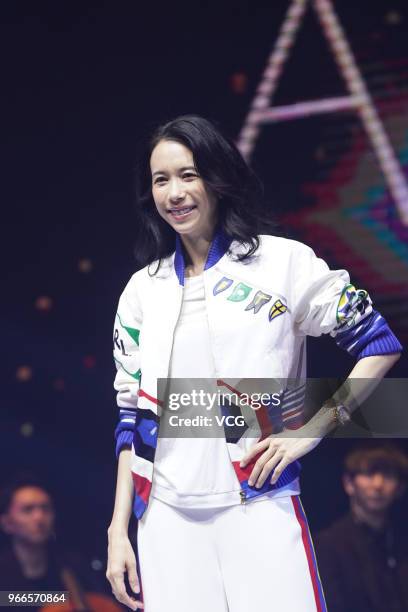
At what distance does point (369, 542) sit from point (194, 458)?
1677 mm

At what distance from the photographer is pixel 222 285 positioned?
1.72 meters

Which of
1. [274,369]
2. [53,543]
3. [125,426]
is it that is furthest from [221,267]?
[53,543]

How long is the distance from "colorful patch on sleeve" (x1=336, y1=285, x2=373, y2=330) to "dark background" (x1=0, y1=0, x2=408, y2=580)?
4.73 feet

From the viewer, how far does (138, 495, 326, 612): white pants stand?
155 centimetres

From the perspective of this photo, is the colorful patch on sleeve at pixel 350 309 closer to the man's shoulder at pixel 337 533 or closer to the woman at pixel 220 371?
the woman at pixel 220 371

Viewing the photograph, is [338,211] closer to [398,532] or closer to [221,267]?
[398,532]

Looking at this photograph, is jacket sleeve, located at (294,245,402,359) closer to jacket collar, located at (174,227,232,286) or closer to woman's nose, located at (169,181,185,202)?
A: jacket collar, located at (174,227,232,286)

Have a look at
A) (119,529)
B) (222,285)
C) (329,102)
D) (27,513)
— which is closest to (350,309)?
(222,285)

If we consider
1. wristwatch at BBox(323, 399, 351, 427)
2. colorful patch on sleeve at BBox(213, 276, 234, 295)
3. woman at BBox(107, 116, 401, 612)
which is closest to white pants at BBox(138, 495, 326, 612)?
woman at BBox(107, 116, 401, 612)

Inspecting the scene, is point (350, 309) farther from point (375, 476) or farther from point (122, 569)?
point (375, 476)

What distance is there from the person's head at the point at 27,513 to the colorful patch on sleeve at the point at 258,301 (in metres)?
1.80

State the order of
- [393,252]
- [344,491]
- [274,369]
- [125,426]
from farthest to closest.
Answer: [344,491]
[393,252]
[125,426]
[274,369]

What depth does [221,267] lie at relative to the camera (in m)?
1.75

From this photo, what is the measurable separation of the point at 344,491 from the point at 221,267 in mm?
1643
